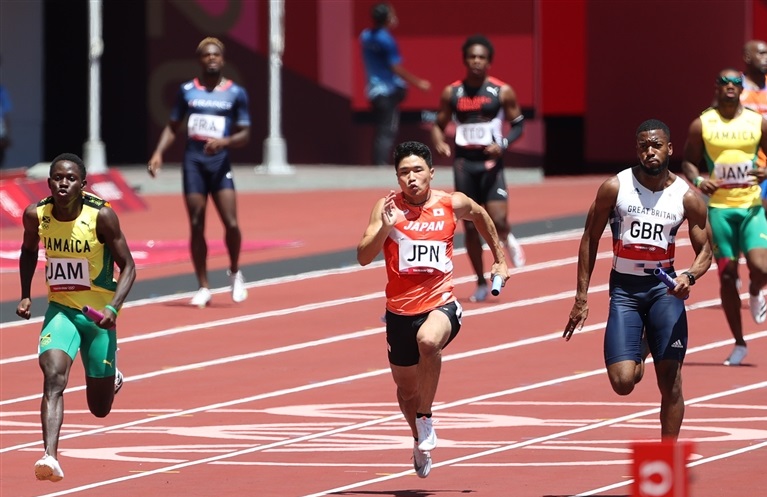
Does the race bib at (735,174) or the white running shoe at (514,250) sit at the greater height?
the race bib at (735,174)

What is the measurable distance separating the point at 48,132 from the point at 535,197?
10044 mm

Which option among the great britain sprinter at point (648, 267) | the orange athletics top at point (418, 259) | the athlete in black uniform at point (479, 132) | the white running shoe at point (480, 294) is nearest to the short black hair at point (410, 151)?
the orange athletics top at point (418, 259)

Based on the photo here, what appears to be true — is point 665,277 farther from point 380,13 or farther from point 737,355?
point 380,13

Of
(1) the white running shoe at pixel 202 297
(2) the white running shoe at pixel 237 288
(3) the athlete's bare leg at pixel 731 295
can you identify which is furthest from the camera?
(2) the white running shoe at pixel 237 288

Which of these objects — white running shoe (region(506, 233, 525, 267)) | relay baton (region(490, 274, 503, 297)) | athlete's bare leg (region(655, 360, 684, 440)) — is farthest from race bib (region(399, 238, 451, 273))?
white running shoe (region(506, 233, 525, 267))

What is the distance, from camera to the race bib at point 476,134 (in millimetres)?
18359

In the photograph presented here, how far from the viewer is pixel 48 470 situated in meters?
10.4

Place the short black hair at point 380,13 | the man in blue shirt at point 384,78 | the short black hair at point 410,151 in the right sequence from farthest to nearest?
the man in blue shirt at point 384,78, the short black hair at point 380,13, the short black hair at point 410,151

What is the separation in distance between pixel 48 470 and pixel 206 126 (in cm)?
831

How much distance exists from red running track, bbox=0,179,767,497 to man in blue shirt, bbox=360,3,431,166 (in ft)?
33.9

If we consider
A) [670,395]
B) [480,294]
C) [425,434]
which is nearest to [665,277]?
[670,395]

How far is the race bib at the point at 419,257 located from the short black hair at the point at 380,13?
18509mm

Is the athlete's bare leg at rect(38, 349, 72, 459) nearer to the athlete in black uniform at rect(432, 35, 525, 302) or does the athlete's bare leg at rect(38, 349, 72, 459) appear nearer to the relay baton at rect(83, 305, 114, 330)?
the relay baton at rect(83, 305, 114, 330)

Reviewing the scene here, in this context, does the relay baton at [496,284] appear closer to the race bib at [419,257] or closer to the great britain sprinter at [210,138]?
the race bib at [419,257]
